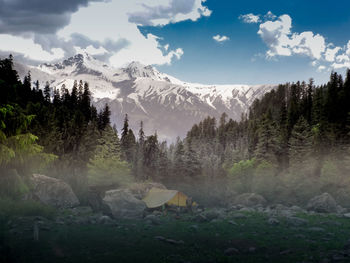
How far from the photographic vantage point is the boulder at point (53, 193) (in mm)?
38094

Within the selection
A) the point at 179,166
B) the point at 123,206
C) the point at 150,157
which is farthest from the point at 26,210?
the point at 150,157

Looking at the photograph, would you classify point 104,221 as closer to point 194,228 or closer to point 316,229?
point 194,228

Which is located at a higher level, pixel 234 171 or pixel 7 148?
pixel 7 148

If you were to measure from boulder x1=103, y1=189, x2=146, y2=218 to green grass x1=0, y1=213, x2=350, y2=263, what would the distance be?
5083 millimetres

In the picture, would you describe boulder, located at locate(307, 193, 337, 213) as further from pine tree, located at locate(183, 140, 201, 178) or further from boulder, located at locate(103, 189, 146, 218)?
pine tree, located at locate(183, 140, 201, 178)

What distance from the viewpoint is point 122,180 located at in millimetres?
60750

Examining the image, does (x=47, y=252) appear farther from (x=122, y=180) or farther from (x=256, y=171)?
(x=256, y=171)

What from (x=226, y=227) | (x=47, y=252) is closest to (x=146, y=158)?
(x=226, y=227)

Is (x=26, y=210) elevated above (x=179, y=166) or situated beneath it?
elevated above

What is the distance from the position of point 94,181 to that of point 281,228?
41.5m

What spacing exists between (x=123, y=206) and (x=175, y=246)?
52.0ft

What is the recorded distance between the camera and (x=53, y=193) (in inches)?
1554

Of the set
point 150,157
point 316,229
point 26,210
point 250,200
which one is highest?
point 26,210

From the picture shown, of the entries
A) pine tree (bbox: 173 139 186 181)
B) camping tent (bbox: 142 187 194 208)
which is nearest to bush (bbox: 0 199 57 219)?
camping tent (bbox: 142 187 194 208)
